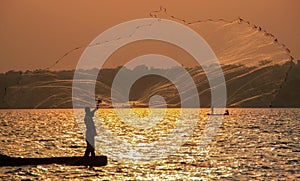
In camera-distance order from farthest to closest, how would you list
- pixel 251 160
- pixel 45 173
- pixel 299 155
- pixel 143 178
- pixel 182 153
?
pixel 182 153 → pixel 299 155 → pixel 251 160 → pixel 45 173 → pixel 143 178

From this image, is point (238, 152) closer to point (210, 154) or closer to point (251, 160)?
point (210, 154)

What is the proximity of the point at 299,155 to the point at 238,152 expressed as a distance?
7.62 m

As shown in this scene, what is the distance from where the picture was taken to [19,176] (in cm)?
4609

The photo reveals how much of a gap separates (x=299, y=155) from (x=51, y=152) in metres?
28.8

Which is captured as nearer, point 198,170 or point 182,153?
point 198,170

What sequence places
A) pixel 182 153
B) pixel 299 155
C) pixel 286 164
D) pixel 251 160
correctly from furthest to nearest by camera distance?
pixel 182 153, pixel 299 155, pixel 251 160, pixel 286 164

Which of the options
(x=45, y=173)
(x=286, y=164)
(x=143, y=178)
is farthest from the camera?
(x=286, y=164)

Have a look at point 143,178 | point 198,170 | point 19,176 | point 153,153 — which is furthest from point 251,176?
point 153,153

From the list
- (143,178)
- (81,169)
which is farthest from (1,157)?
(143,178)

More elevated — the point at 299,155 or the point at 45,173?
the point at 299,155

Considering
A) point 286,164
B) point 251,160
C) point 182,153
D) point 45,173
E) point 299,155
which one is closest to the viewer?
point 45,173

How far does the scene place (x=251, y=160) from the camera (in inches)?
2344

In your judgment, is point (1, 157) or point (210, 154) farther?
point (210, 154)

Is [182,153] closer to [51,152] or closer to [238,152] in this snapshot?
[238,152]
